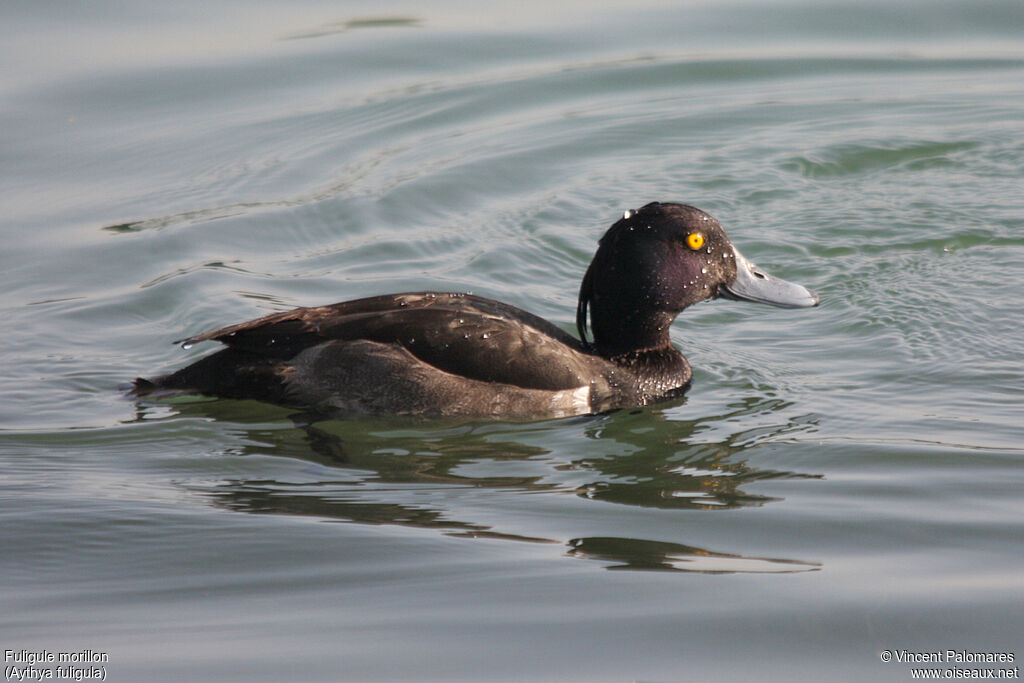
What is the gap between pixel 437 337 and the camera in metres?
6.56

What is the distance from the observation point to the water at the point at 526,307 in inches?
171

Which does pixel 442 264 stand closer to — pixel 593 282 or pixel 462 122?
pixel 593 282

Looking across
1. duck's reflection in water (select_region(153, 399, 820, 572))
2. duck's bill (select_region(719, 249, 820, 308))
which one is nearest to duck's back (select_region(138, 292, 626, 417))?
duck's reflection in water (select_region(153, 399, 820, 572))

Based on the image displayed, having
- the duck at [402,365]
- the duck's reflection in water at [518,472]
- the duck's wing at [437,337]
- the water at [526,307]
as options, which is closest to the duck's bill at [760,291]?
the water at [526,307]

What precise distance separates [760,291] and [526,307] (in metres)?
1.58

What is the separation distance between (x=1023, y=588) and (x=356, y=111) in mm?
7946

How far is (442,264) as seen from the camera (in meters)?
8.61

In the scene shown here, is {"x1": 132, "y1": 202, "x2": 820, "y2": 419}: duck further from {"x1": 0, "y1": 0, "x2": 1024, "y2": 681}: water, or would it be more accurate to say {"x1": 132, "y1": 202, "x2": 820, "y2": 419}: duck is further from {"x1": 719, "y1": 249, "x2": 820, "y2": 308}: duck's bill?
{"x1": 719, "y1": 249, "x2": 820, "y2": 308}: duck's bill

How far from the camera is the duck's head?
23.0ft

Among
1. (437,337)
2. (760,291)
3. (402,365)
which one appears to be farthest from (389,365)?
(760,291)

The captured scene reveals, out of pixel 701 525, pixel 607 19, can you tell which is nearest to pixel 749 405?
pixel 701 525

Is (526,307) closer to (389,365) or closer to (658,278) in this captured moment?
(658,278)

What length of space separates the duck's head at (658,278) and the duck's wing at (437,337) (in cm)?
55

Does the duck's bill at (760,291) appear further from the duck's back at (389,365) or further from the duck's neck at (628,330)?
the duck's back at (389,365)
